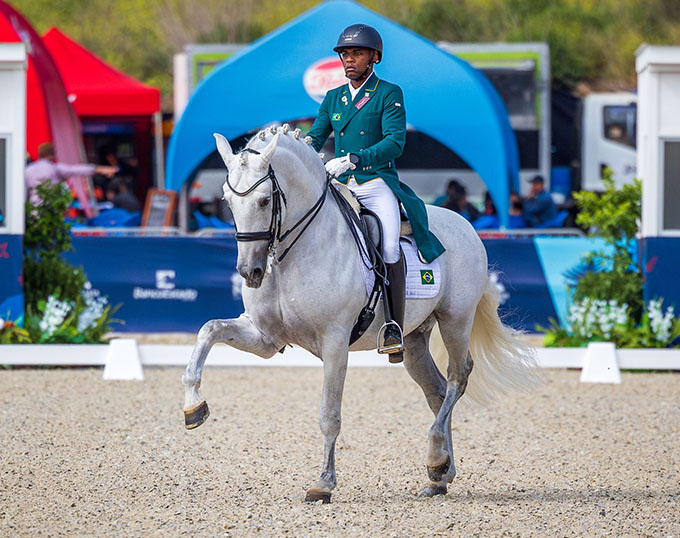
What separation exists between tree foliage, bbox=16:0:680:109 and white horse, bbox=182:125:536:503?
24.1 m

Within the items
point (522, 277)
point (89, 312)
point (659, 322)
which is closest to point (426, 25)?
point (522, 277)

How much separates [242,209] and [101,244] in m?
7.91

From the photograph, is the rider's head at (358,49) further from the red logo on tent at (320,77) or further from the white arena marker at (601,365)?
the red logo on tent at (320,77)

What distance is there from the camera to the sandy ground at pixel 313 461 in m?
5.42

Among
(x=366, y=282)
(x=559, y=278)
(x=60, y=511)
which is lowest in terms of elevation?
(x=559, y=278)

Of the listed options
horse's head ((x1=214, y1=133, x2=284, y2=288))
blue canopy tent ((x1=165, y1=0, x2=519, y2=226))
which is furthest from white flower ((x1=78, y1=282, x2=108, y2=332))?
horse's head ((x1=214, y1=133, x2=284, y2=288))

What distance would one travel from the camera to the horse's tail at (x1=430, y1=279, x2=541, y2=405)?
7.13 meters

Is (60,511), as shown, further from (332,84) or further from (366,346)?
(332,84)

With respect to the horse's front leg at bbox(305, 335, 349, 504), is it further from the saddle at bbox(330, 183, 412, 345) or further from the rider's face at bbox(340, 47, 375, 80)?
the rider's face at bbox(340, 47, 375, 80)

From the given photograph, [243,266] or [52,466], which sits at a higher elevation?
[243,266]

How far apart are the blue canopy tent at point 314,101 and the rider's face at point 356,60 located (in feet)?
28.0

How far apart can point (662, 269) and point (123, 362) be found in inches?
220

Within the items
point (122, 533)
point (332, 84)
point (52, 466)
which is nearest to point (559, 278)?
point (332, 84)

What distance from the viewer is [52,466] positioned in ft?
21.9
